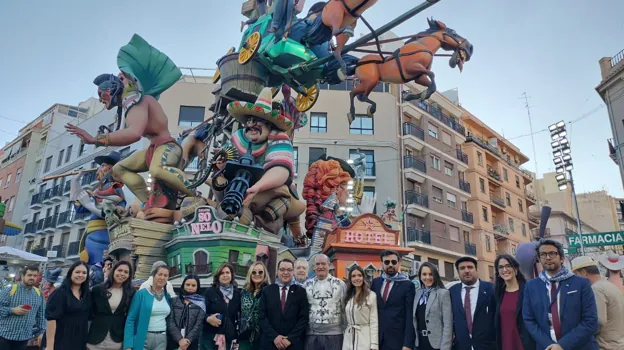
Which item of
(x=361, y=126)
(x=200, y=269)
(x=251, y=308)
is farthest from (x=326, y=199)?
(x=361, y=126)

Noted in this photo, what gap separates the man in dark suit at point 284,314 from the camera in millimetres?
5238

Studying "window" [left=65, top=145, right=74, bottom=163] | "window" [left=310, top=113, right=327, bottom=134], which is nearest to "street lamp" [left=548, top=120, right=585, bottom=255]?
"window" [left=310, top=113, right=327, bottom=134]

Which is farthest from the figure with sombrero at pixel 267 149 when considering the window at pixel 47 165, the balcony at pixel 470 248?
the window at pixel 47 165

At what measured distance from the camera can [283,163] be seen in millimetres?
12336

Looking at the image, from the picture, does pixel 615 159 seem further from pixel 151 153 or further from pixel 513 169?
pixel 151 153

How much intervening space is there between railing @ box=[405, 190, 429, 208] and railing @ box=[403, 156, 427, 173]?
1651 mm

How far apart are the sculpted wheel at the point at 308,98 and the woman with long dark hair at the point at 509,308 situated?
10.2 metres

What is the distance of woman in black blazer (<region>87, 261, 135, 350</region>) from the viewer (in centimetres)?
498

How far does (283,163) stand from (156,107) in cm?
415

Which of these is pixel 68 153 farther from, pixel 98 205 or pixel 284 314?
pixel 284 314

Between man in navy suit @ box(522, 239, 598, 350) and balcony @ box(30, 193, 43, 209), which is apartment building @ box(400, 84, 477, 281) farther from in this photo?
balcony @ box(30, 193, 43, 209)

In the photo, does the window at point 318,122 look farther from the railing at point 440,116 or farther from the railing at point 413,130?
the railing at point 440,116

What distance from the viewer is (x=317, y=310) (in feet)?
17.6

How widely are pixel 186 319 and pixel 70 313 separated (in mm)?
1161
